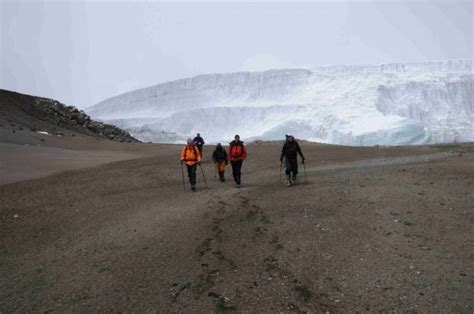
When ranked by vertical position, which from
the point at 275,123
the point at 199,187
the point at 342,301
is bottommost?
the point at 342,301

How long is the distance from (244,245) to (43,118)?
2700 centimetres

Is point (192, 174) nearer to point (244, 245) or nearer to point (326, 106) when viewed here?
point (244, 245)

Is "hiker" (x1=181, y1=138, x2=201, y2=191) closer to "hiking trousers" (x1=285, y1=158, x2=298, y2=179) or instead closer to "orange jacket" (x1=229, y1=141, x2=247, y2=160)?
"orange jacket" (x1=229, y1=141, x2=247, y2=160)

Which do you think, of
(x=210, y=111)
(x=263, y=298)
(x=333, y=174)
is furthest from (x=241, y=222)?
(x=210, y=111)

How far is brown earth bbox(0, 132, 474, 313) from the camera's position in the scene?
18.6 ft

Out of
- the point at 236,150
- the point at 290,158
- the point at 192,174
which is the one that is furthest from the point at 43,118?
the point at 290,158

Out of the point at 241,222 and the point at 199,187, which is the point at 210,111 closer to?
the point at 199,187

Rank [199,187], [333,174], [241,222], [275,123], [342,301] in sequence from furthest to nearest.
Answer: [275,123] < [333,174] < [199,187] < [241,222] < [342,301]

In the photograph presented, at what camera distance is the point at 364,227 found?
8.00 meters

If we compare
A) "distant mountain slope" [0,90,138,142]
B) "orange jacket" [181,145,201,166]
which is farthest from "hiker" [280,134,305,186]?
"distant mountain slope" [0,90,138,142]

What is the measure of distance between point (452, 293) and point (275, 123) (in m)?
46.9

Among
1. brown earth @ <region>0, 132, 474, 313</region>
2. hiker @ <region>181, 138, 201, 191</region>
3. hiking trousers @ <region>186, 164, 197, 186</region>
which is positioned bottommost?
brown earth @ <region>0, 132, 474, 313</region>

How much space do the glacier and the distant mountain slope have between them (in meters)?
12.5

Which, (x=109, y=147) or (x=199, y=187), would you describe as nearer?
(x=199, y=187)
